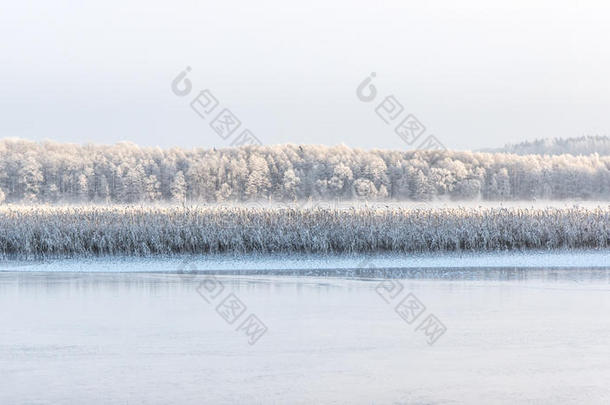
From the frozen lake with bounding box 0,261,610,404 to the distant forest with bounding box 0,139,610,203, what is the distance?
79.5ft

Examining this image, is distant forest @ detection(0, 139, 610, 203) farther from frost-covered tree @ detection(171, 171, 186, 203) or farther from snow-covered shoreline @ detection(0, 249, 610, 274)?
snow-covered shoreline @ detection(0, 249, 610, 274)

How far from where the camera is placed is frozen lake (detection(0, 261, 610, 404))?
6.79 meters

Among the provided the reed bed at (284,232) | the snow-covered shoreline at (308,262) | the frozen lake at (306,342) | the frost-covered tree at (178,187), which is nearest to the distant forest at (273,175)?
the frost-covered tree at (178,187)

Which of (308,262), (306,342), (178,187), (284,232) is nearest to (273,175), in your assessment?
(178,187)

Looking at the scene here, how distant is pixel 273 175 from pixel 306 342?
32975 mm

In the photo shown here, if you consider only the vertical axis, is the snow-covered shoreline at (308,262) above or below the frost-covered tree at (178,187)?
below

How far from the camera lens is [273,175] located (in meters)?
41.6

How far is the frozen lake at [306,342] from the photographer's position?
6.79 metres

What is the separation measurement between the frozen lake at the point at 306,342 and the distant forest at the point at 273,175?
24.2 meters

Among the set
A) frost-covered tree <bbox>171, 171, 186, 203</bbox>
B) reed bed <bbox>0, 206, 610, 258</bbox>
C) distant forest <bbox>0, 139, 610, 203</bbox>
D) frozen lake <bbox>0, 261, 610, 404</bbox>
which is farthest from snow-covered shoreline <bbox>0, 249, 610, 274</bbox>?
frost-covered tree <bbox>171, 171, 186, 203</bbox>

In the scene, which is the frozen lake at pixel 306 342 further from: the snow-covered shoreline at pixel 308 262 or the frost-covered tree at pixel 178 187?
the frost-covered tree at pixel 178 187

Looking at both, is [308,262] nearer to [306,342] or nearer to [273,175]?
[306,342]

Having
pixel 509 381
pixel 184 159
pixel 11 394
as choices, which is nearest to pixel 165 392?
pixel 11 394

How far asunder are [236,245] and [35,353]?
10.9 meters
